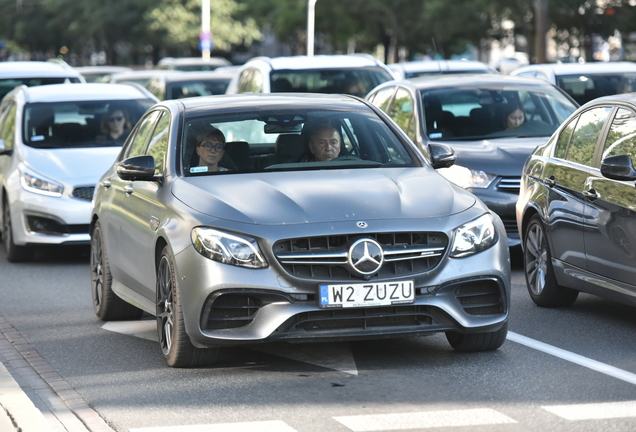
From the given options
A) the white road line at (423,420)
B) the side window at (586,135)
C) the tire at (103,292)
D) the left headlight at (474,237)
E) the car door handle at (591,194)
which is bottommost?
the tire at (103,292)

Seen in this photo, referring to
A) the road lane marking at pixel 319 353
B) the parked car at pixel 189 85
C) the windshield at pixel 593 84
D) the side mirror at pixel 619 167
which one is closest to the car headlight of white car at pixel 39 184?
the road lane marking at pixel 319 353

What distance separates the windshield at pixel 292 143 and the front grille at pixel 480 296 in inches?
45.9

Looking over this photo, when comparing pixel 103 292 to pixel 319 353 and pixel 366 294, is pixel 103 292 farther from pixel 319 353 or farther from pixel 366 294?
pixel 366 294

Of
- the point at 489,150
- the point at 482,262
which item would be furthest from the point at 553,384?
the point at 489,150

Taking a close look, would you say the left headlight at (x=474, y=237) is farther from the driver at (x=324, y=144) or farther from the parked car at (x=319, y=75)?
the parked car at (x=319, y=75)

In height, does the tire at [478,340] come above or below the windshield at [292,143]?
below

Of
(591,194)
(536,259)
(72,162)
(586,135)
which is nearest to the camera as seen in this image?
(591,194)

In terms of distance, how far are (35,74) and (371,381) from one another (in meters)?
13.7

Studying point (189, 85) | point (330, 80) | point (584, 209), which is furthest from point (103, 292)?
point (189, 85)

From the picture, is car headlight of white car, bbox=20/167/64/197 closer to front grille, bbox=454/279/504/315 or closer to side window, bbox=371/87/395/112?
side window, bbox=371/87/395/112

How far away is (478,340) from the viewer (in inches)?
287

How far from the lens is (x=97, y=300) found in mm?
9273

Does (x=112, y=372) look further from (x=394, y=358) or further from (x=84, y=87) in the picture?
(x=84, y=87)

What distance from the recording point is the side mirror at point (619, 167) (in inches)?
300
